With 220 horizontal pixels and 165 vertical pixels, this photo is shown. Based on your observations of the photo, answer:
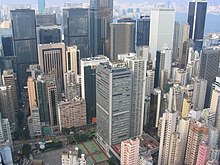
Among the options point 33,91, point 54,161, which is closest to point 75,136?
point 54,161

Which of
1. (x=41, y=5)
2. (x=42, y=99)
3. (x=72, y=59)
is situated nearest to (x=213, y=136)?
(x=42, y=99)

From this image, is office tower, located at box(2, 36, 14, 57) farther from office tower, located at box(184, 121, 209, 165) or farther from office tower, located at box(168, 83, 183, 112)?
office tower, located at box(184, 121, 209, 165)

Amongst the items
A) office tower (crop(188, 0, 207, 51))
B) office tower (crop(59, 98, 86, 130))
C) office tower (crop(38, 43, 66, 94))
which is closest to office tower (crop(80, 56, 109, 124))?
office tower (crop(59, 98, 86, 130))

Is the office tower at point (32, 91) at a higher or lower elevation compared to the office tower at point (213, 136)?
higher

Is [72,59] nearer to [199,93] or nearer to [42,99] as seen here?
[42,99]

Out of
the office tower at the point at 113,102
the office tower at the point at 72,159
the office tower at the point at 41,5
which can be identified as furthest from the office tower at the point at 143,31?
the office tower at the point at 72,159

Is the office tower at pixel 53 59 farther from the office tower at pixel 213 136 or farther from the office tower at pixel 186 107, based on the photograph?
the office tower at pixel 213 136
